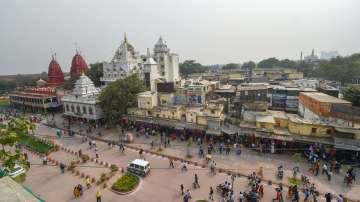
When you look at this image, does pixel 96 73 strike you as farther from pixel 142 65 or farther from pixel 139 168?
pixel 139 168

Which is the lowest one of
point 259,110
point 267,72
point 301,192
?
point 301,192

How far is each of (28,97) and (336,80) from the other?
8218cm

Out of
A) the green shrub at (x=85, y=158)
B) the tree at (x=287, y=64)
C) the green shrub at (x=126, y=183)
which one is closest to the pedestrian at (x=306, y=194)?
the green shrub at (x=126, y=183)

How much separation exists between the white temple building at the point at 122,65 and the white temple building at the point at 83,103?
334 inches

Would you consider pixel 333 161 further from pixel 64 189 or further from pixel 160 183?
pixel 64 189

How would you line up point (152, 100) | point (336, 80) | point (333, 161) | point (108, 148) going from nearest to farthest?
1. point (333, 161)
2. point (108, 148)
3. point (152, 100)
4. point (336, 80)

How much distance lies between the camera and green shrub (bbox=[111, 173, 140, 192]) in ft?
60.7

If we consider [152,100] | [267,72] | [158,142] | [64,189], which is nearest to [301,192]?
[158,142]

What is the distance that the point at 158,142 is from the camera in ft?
95.6

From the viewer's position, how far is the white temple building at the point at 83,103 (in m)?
37.8

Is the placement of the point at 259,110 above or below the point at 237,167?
above

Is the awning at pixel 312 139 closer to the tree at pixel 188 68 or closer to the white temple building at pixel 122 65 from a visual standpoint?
the white temple building at pixel 122 65

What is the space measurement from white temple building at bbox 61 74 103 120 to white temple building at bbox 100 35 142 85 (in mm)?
8483

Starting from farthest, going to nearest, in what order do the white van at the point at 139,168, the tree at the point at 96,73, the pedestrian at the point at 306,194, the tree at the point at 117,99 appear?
the tree at the point at 96,73 < the tree at the point at 117,99 < the white van at the point at 139,168 < the pedestrian at the point at 306,194
